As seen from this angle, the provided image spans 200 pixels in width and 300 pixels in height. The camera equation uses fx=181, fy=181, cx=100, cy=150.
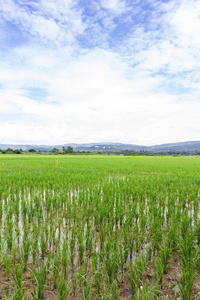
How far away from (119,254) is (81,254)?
1.61 feet

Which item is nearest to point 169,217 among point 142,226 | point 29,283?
point 142,226

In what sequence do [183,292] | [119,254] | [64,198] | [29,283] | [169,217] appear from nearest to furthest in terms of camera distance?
[183,292] < [29,283] < [119,254] < [169,217] < [64,198]

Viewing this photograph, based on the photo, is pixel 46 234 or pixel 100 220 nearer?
pixel 46 234

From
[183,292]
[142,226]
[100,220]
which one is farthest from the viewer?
[100,220]

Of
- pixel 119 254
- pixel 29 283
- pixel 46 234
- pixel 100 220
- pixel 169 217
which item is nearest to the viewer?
pixel 29 283

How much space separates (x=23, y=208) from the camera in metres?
3.97

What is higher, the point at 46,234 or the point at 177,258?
the point at 46,234

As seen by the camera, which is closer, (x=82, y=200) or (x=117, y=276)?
(x=117, y=276)

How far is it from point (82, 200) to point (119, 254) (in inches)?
104

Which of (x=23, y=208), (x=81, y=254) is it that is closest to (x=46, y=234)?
(x=81, y=254)

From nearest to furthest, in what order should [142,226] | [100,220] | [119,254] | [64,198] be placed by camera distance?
[119,254] → [142,226] → [100,220] → [64,198]

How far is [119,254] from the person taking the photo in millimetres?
2314

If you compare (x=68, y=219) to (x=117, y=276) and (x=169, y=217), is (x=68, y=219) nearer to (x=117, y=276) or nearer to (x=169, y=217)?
(x=117, y=276)

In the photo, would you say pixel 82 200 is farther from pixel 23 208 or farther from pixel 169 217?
pixel 169 217
